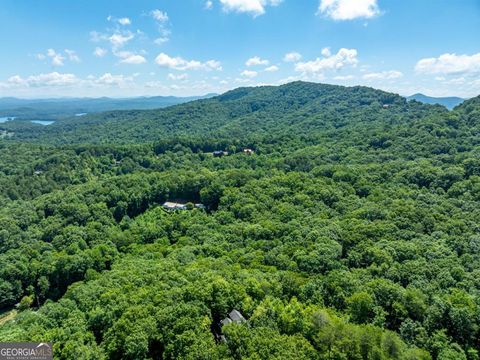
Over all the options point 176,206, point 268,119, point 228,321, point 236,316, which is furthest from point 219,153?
point 228,321

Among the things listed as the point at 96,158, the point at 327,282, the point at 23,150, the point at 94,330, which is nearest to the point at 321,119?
the point at 96,158

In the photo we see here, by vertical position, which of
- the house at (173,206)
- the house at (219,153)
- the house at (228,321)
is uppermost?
the house at (228,321)

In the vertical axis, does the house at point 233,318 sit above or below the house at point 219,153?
above

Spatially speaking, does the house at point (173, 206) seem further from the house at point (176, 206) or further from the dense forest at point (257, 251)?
the dense forest at point (257, 251)

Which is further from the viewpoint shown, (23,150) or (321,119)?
(321,119)

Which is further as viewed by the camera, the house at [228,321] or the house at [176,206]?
the house at [176,206]

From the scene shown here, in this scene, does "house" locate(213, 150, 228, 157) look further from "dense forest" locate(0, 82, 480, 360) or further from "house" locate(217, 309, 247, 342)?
"house" locate(217, 309, 247, 342)

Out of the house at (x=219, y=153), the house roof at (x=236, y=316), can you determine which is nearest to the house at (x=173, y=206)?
the house at (x=219, y=153)

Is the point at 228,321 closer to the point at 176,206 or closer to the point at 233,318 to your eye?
the point at 233,318

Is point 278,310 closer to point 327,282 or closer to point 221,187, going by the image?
point 327,282
